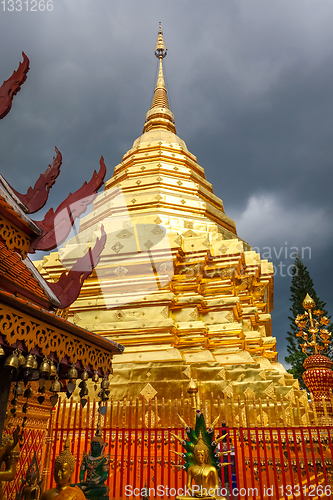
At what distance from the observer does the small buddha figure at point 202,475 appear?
11.9 feet

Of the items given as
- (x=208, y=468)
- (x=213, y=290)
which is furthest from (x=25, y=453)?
(x=213, y=290)

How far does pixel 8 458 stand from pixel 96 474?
3.32 feet

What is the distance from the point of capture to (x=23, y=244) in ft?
11.6

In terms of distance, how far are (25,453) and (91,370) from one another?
59.9 inches

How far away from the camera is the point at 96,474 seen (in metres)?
3.94

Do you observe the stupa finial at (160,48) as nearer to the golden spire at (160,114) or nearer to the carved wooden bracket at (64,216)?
the golden spire at (160,114)

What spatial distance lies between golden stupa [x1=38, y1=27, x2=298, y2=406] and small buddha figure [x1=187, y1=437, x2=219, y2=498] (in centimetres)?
276

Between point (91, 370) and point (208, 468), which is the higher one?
point (91, 370)

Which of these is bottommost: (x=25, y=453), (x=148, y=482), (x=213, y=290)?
(x=148, y=482)

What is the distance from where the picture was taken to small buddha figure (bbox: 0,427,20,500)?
3.33 meters

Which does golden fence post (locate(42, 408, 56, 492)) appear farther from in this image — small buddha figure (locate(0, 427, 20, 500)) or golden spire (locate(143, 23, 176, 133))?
golden spire (locate(143, 23, 176, 133))

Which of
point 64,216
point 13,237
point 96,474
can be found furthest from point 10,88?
point 96,474

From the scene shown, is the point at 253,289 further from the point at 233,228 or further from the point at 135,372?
the point at 135,372

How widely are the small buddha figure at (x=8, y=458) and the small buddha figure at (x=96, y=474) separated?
2.72ft
